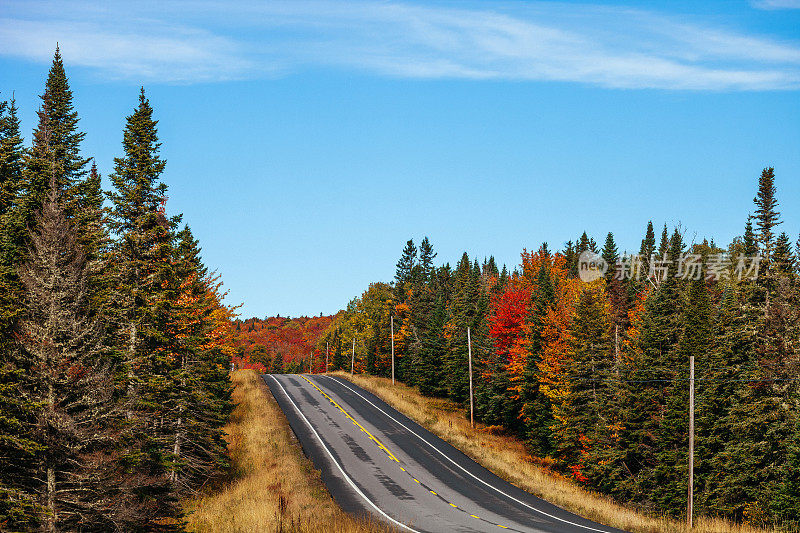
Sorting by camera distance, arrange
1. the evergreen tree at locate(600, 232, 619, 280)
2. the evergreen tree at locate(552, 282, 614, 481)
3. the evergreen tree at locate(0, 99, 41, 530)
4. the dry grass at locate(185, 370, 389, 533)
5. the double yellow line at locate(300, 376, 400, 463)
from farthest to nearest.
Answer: the evergreen tree at locate(600, 232, 619, 280) → the evergreen tree at locate(552, 282, 614, 481) → the double yellow line at locate(300, 376, 400, 463) → the dry grass at locate(185, 370, 389, 533) → the evergreen tree at locate(0, 99, 41, 530)

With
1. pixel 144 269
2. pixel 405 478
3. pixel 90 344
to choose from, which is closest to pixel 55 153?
pixel 144 269

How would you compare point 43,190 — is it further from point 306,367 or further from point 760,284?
point 306,367

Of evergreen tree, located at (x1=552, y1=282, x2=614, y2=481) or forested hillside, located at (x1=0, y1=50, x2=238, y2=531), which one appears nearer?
forested hillside, located at (x1=0, y1=50, x2=238, y2=531)

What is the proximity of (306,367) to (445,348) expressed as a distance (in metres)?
103

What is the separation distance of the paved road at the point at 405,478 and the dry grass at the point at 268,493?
1423 millimetres

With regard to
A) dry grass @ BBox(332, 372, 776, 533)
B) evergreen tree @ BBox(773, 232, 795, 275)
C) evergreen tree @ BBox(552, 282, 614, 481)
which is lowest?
dry grass @ BBox(332, 372, 776, 533)

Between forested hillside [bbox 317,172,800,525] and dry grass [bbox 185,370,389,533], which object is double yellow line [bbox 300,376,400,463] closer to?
dry grass [bbox 185,370,389,533]

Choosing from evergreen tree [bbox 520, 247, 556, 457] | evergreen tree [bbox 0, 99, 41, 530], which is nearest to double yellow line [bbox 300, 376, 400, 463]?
evergreen tree [bbox 520, 247, 556, 457]

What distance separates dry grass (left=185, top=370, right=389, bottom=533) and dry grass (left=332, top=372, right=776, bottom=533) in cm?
1045

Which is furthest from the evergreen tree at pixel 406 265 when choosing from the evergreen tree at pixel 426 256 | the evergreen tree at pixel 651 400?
the evergreen tree at pixel 651 400

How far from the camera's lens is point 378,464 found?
38.0m

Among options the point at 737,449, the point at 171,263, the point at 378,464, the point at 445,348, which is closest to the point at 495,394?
the point at 445,348

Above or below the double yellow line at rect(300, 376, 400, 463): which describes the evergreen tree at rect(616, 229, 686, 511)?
above

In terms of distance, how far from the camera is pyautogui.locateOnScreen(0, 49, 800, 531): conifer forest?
16.4 meters
